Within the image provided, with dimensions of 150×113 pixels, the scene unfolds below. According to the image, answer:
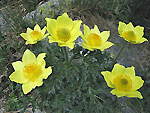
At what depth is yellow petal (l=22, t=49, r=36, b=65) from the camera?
5.37 ft

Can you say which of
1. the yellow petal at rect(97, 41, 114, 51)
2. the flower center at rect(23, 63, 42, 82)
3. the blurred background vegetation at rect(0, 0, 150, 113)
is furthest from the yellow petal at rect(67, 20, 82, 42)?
the blurred background vegetation at rect(0, 0, 150, 113)

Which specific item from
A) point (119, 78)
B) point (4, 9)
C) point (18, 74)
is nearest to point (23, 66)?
point (18, 74)

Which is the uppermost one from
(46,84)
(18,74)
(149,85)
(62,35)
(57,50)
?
(62,35)

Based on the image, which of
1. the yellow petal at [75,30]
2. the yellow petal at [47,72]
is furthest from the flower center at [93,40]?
the yellow petal at [47,72]

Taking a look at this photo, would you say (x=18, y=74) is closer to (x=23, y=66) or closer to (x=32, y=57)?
(x=23, y=66)

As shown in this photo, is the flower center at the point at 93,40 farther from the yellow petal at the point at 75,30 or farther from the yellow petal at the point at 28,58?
the yellow petal at the point at 28,58

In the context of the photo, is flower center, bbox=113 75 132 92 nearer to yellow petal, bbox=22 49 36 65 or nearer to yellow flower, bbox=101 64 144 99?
yellow flower, bbox=101 64 144 99

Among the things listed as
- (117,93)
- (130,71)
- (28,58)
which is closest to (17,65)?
(28,58)

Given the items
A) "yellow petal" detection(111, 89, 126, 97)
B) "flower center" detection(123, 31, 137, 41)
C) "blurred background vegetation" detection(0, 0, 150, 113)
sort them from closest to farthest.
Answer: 1. "yellow petal" detection(111, 89, 126, 97)
2. "flower center" detection(123, 31, 137, 41)
3. "blurred background vegetation" detection(0, 0, 150, 113)

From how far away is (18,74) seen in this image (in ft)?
5.16

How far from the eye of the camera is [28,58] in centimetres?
165

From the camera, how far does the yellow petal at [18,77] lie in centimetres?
152

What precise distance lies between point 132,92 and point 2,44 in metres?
2.18

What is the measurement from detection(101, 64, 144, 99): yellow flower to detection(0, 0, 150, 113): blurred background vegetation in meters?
0.76
